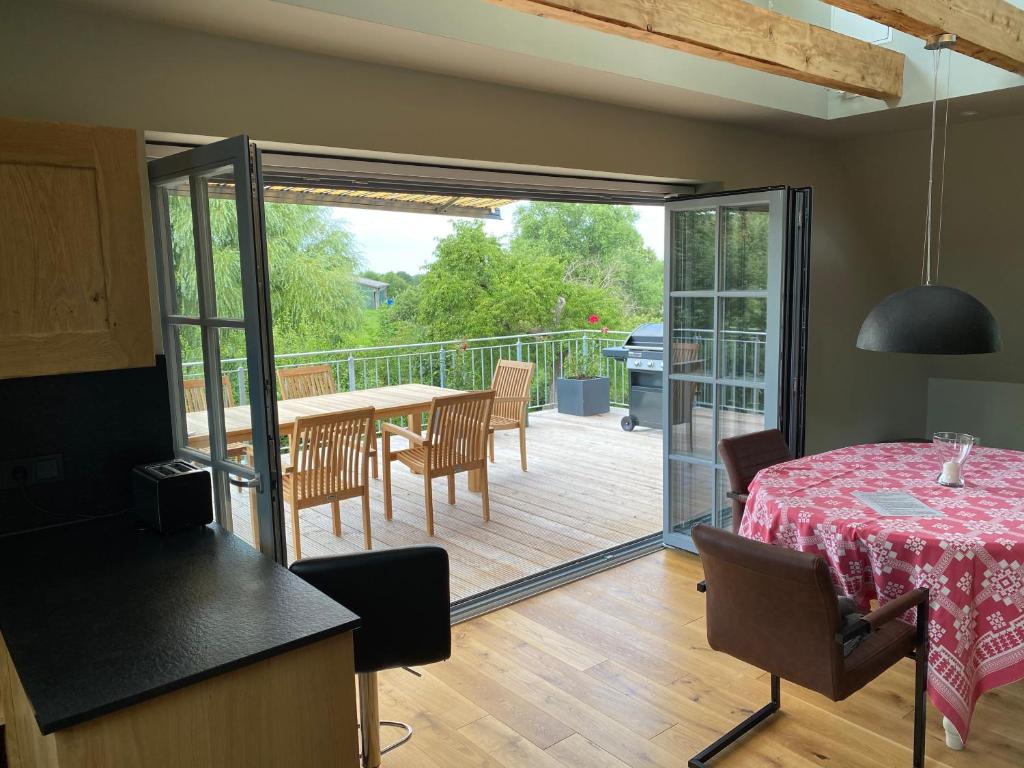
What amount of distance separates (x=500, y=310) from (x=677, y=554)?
854 cm

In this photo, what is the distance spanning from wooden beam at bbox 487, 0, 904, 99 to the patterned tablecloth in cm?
166

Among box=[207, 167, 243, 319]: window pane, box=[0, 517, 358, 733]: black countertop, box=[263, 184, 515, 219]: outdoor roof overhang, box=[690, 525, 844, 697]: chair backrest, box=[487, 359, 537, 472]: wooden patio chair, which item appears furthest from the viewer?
box=[487, 359, 537, 472]: wooden patio chair

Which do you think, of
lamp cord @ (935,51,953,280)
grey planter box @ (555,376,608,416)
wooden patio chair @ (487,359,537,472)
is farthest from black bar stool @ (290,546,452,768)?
grey planter box @ (555,376,608,416)

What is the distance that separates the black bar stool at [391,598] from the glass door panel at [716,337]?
2.33 m

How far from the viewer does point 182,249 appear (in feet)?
8.46

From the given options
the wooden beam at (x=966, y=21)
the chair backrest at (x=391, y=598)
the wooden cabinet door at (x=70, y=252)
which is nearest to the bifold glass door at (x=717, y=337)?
the wooden beam at (x=966, y=21)

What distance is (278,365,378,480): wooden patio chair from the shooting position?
233 inches

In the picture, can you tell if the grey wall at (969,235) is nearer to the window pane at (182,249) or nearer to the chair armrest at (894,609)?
the chair armrest at (894,609)

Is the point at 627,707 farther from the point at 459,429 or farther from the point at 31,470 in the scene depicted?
the point at 459,429

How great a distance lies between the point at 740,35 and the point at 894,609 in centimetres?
201

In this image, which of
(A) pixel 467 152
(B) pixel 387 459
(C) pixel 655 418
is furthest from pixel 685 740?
(C) pixel 655 418

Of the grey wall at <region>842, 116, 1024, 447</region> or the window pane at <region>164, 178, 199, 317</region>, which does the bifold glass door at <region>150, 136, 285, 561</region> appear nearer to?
the window pane at <region>164, 178, 199, 317</region>

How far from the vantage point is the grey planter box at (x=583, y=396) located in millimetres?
8703

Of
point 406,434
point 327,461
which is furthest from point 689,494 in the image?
point 327,461
